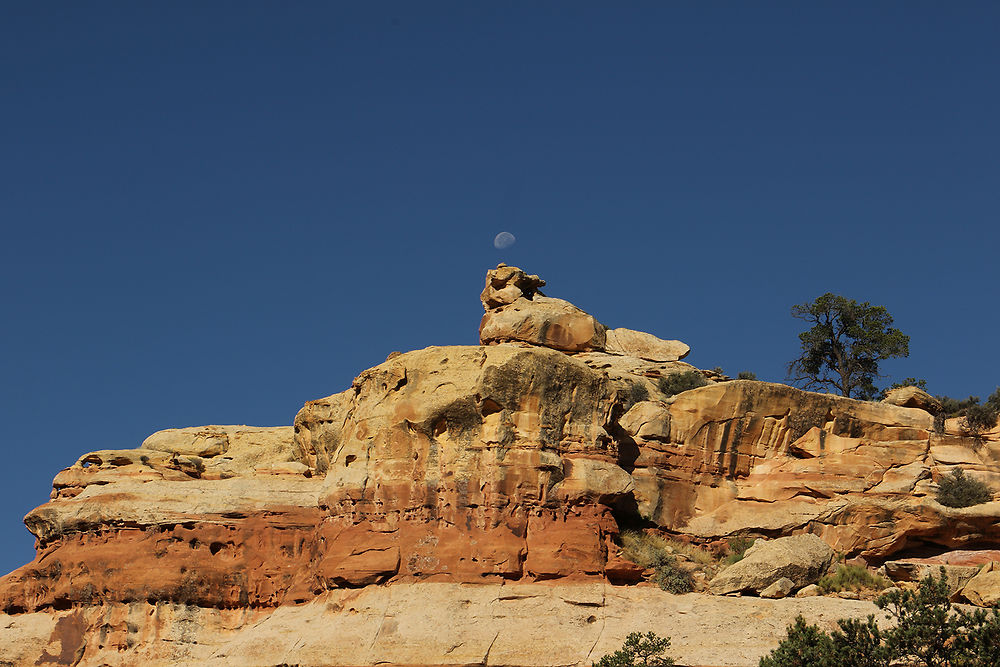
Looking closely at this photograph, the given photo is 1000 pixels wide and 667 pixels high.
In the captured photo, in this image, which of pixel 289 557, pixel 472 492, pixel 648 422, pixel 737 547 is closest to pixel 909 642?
pixel 737 547

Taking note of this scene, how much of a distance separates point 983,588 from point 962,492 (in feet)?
21.5

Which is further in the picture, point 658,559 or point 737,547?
point 737,547

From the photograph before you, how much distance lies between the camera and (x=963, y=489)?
40469 millimetres

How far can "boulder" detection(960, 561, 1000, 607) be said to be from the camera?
33.9 metres

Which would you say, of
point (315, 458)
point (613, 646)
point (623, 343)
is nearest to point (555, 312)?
point (623, 343)

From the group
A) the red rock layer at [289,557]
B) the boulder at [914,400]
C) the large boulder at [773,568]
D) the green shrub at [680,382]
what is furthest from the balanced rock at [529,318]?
the large boulder at [773,568]

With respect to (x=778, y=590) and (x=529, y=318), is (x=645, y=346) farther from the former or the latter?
(x=778, y=590)

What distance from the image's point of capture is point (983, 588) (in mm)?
34219

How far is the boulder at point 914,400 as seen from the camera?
4409cm

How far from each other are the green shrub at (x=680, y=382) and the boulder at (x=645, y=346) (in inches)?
119

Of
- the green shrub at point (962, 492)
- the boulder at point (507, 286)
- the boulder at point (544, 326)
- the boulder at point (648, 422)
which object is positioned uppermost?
the boulder at point (507, 286)

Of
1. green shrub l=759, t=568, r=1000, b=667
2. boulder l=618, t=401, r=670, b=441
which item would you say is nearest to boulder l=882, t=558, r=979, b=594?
green shrub l=759, t=568, r=1000, b=667

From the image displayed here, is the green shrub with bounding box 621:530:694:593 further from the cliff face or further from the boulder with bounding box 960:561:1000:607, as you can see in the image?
the boulder with bounding box 960:561:1000:607

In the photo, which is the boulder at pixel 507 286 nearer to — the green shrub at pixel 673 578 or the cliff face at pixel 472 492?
the cliff face at pixel 472 492
